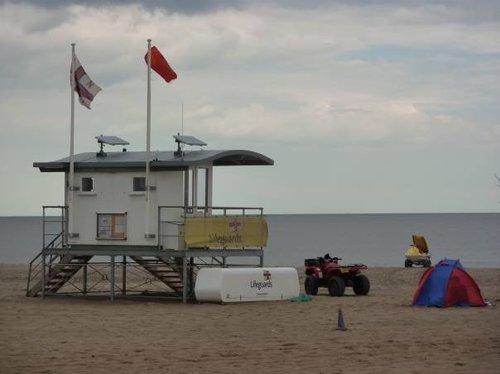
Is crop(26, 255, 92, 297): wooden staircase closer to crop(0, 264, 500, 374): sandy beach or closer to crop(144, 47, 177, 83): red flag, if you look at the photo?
crop(0, 264, 500, 374): sandy beach

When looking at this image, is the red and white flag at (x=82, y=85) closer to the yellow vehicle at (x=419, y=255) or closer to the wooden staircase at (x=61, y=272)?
the wooden staircase at (x=61, y=272)

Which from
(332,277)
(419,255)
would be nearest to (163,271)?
(332,277)

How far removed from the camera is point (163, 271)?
30.3m

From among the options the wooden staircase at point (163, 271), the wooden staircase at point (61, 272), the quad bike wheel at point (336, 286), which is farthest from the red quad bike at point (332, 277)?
the wooden staircase at point (61, 272)

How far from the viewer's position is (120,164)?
96.2ft

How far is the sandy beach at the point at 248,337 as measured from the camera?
56.1 feet

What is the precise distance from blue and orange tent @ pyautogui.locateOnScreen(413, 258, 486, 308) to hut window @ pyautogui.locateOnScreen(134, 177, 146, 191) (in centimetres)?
776

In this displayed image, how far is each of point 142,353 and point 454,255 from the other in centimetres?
7868

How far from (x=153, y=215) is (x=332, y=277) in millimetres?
5405

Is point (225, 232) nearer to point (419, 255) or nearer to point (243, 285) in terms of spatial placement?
point (243, 285)

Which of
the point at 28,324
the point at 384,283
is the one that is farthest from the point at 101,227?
the point at 384,283

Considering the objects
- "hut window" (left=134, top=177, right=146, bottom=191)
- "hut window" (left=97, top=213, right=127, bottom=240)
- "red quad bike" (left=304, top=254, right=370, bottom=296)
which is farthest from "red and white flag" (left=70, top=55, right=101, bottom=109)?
"red quad bike" (left=304, top=254, right=370, bottom=296)

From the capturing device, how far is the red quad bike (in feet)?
99.8

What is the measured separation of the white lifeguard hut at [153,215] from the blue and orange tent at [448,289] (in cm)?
500
